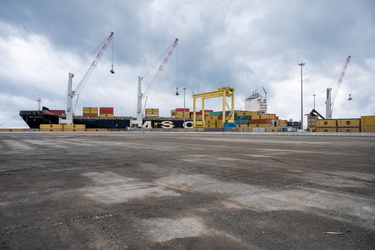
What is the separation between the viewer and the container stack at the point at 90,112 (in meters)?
75.2

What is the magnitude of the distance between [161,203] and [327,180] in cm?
371

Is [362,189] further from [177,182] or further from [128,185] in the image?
[128,185]

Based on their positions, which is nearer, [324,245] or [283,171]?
[324,245]

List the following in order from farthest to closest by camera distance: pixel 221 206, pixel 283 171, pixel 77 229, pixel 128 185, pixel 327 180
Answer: pixel 283 171
pixel 327 180
pixel 128 185
pixel 221 206
pixel 77 229

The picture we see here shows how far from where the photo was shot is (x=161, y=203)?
10.8 feet

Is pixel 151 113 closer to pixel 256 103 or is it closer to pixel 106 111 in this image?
pixel 106 111

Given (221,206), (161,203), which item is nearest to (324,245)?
(221,206)

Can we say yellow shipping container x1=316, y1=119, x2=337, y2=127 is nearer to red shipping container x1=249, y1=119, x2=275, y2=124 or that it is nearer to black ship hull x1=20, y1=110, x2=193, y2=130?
red shipping container x1=249, y1=119, x2=275, y2=124

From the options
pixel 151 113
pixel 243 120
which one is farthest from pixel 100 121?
pixel 243 120

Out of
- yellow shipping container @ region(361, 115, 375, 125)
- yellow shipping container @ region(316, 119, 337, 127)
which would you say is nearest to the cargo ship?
yellow shipping container @ region(316, 119, 337, 127)

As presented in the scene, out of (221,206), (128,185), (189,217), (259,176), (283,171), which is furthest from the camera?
(283,171)

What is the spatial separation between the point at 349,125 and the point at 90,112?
74.3m

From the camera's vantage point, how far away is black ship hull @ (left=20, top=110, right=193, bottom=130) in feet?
211

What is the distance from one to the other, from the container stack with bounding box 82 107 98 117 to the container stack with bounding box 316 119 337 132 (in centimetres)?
6763
